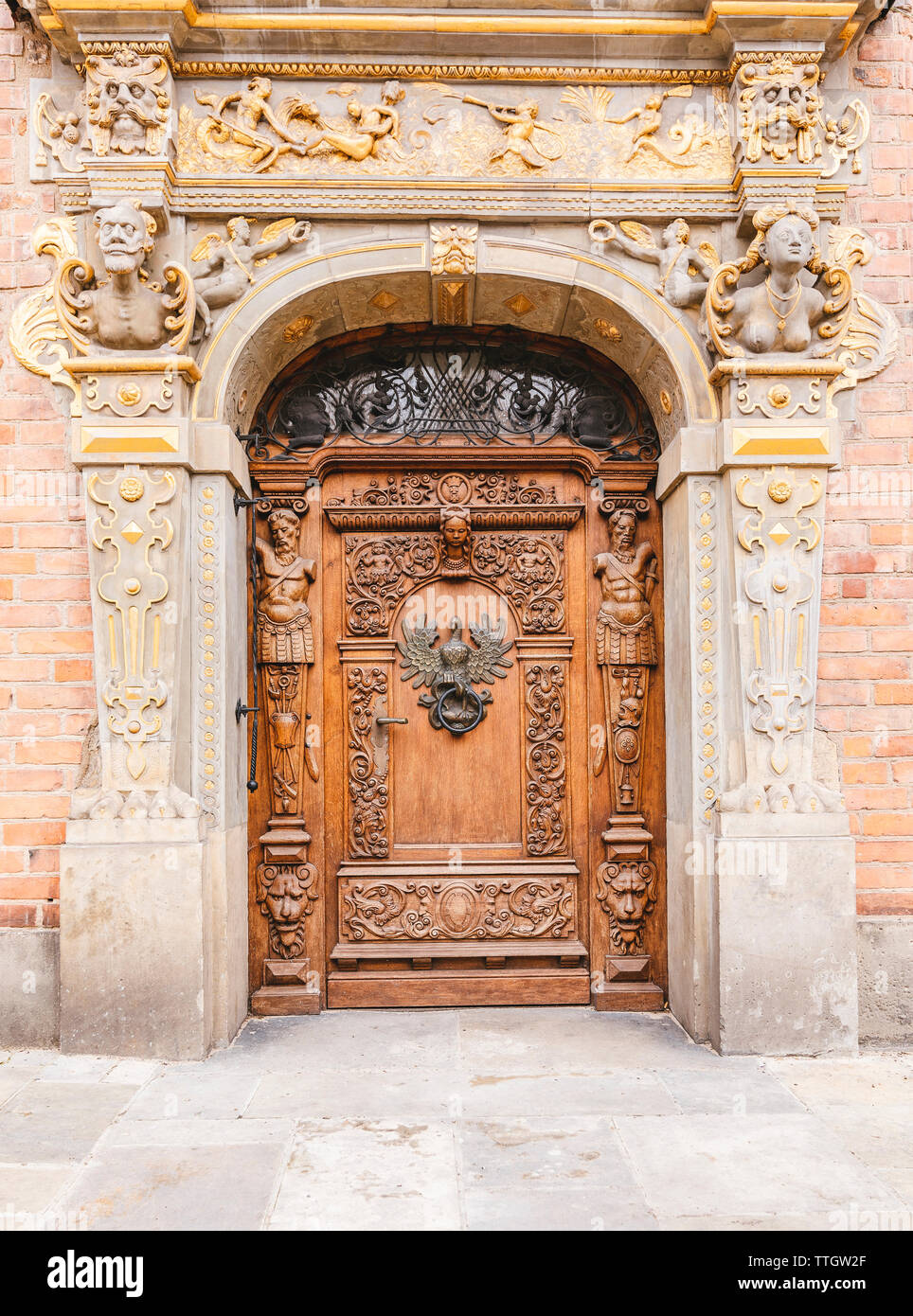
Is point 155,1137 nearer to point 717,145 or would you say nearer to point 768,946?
point 768,946

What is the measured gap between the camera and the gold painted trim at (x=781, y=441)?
Answer: 428 centimetres

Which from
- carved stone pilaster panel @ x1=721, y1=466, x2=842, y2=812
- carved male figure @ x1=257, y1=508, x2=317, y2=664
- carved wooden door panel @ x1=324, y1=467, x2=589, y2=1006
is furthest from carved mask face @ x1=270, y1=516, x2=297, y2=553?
carved stone pilaster panel @ x1=721, y1=466, x2=842, y2=812

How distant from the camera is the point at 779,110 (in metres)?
4.28

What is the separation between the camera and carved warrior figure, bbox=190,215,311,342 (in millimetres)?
4336

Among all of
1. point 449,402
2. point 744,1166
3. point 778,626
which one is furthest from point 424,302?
point 744,1166

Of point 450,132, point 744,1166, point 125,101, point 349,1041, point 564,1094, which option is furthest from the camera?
point 450,132

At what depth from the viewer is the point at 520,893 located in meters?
4.82

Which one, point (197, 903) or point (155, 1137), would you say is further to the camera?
point (197, 903)

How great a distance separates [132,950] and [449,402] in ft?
9.10

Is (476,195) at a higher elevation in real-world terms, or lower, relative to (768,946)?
higher

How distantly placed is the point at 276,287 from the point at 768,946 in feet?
11.0

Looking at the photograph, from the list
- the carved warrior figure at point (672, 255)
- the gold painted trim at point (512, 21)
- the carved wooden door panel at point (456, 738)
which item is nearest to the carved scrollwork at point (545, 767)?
the carved wooden door panel at point (456, 738)

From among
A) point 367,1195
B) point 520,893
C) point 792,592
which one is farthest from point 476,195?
point 367,1195

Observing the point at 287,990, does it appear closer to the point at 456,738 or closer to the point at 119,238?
the point at 456,738
